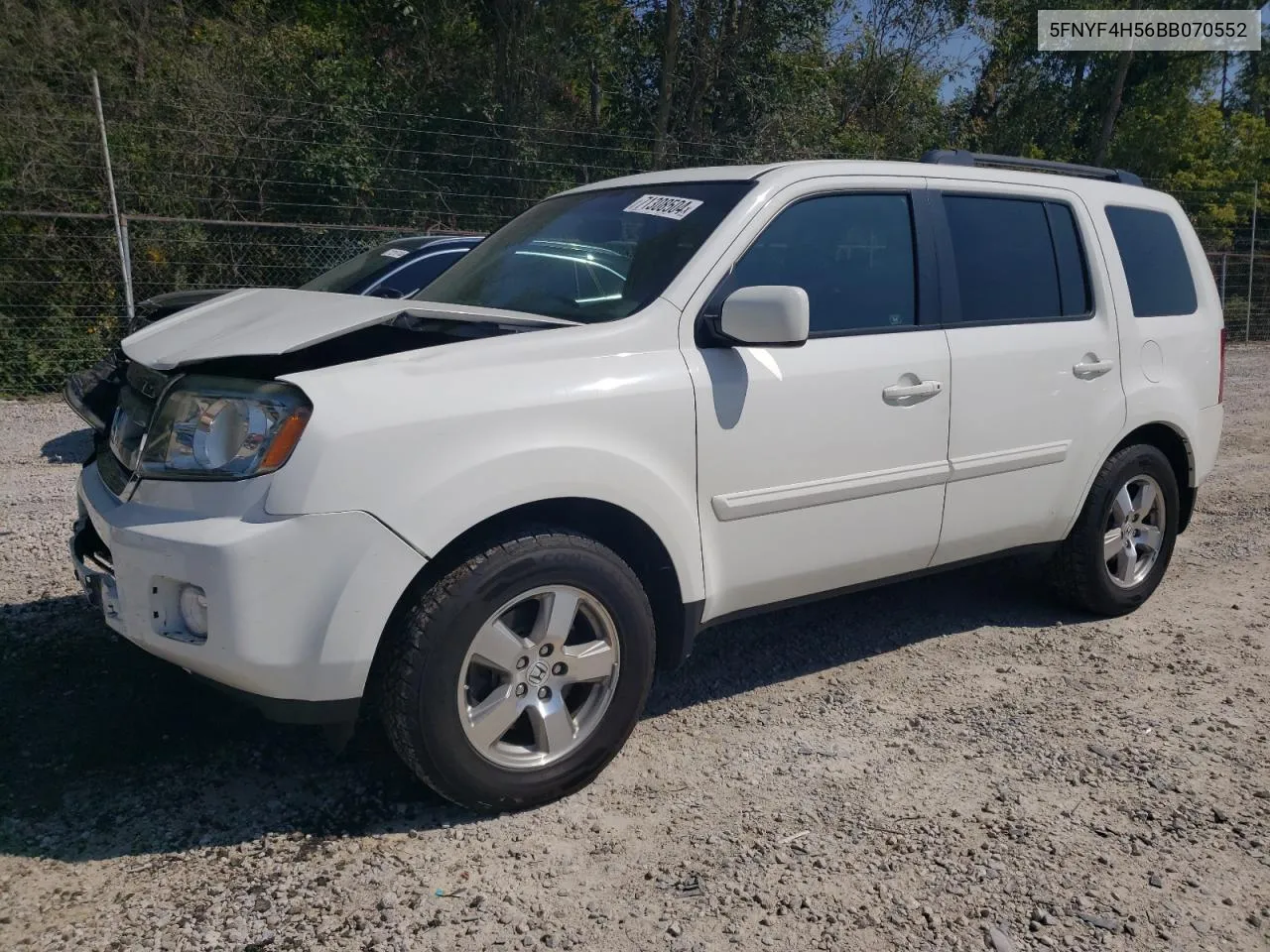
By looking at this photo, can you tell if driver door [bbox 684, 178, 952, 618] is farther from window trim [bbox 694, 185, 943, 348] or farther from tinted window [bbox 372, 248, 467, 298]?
tinted window [bbox 372, 248, 467, 298]

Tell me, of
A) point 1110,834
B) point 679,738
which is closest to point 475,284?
point 679,738

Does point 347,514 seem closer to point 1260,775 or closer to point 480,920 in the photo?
point 480,920

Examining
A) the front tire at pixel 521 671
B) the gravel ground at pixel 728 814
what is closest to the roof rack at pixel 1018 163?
the gravel ground at pixel 728 814

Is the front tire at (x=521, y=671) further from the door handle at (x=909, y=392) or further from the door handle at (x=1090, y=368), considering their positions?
the door handle at (x=1090, y=368)

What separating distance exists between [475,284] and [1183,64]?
84.3 ft

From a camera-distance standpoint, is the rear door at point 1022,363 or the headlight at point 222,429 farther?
the rear door at point 1022,363

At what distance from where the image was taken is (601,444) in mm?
3174

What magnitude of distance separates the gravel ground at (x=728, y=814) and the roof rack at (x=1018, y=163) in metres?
2.05

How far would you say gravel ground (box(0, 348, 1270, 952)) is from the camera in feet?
8.78

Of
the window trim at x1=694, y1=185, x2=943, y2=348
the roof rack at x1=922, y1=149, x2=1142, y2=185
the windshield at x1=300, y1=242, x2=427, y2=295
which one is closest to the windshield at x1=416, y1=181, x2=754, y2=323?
the window trim at x1=694, y1=185, x2=943, y2=348

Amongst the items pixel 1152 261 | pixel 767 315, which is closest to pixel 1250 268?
pixel 1152 261

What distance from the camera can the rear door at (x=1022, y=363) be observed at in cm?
414

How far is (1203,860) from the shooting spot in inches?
117

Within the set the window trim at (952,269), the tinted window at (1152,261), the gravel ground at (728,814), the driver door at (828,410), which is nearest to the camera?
the gravel ground at (728,814)
